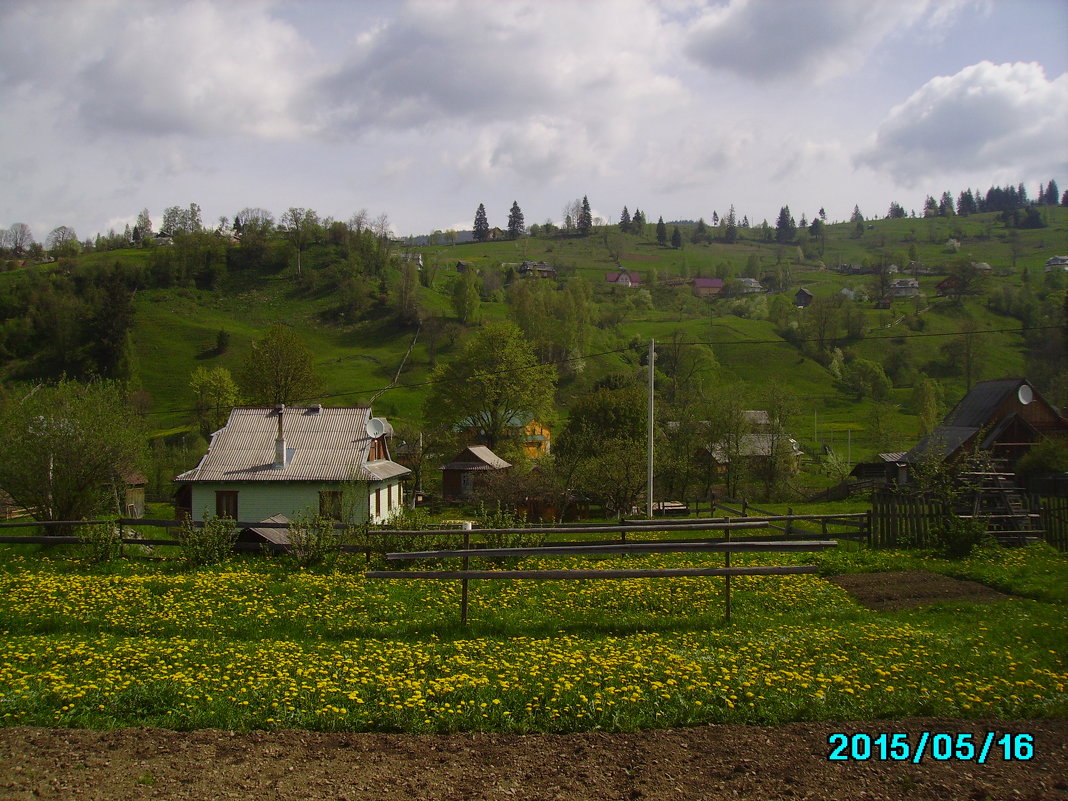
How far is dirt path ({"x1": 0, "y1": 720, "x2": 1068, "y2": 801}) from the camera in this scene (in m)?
5.41

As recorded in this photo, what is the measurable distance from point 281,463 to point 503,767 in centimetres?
3485

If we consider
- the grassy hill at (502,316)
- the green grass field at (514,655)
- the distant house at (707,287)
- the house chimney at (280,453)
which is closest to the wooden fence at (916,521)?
the green grass field at (514,655)

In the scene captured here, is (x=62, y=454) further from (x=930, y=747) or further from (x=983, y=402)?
(x=983, y=402)

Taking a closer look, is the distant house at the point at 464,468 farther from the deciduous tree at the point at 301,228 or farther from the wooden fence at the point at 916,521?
the deciduous tree at the point at 301,228

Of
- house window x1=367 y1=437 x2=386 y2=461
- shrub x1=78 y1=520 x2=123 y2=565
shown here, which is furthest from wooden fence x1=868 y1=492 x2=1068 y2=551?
house window x1=367 y1=437 x2=386 y2=461

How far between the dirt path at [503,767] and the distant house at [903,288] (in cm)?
14504

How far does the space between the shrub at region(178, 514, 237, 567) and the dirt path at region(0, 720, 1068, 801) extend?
11418 mm

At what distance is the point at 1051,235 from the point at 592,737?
225m

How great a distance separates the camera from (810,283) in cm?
17662

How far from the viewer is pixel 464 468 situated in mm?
57000

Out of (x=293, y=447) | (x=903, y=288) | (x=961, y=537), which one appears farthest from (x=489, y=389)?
(x=903, y=288)

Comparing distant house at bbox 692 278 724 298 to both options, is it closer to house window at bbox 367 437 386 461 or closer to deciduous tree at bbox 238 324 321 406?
deciduous tree at bbox 238 324 321 406

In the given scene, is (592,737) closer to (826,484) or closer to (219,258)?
(826,484)

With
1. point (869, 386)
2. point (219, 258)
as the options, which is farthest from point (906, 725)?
point (219, 258)
